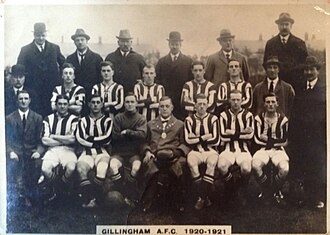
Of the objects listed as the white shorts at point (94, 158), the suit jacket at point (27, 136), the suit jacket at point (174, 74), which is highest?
the suit jacket at point (174, 74)

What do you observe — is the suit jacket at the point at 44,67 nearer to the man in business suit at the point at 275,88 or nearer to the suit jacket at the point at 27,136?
the suit jacket at the point at 27,136

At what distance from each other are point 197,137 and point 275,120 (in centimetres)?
7

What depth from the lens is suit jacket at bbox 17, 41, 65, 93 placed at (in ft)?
1.17

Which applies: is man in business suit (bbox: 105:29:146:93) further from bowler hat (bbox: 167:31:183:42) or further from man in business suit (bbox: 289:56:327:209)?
man in business suit (bbox: 289:56:327:209)

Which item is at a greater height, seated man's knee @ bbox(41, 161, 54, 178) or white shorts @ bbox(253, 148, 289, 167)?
white shorts @ bbox(253, 148, 289, 167)

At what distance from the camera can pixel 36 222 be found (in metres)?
0.36

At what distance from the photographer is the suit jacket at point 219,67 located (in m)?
0.35

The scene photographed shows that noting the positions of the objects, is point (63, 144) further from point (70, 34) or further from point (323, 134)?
point (323, 134)

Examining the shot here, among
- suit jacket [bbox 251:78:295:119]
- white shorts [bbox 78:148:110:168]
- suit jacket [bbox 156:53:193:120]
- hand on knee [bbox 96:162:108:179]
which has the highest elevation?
suit jacket [bbox 156:53:193:120]

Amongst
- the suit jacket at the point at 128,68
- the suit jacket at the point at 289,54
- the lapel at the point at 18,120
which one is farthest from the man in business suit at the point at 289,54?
the lapel at the point at 18,120

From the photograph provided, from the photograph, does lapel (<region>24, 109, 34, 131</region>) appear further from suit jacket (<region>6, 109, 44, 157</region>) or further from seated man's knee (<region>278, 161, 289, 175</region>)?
seated man's knee (<region>278, 161, 289, 175</region>)

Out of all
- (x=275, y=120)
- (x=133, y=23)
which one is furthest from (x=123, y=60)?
(x=275, y=120)

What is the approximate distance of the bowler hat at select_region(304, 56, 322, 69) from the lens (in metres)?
0.35

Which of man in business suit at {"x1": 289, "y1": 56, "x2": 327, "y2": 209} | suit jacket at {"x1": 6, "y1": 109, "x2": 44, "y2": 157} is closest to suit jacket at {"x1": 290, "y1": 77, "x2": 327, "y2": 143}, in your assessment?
man in business suit at {"x1": 289, "y1": 56, "x2": 327, "y2": 209}
